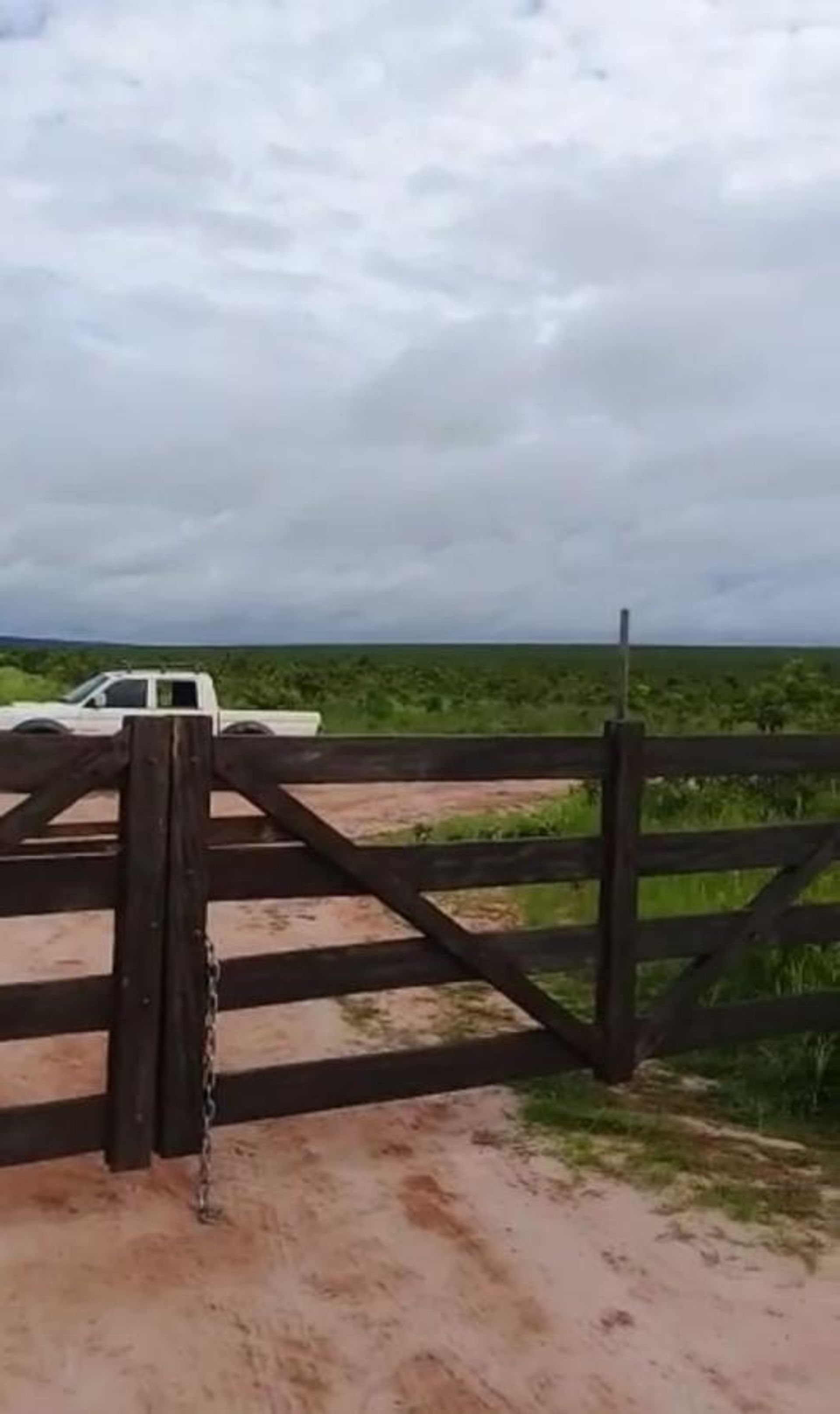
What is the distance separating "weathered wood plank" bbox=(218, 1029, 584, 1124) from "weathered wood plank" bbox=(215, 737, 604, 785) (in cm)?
100

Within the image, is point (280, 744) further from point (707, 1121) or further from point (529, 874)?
point (707, 1121)

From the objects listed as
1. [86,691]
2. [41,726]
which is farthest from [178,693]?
[41,726]

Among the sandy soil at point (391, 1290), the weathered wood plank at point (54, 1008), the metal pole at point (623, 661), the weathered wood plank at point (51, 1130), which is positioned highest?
the metal pole at point (623, 661)

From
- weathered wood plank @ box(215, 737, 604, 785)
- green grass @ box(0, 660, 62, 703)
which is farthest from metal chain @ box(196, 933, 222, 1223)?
green grass @ box(0, 660, 62, 703)

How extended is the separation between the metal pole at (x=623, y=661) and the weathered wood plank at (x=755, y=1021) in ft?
4.20

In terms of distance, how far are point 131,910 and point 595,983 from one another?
1.99 m

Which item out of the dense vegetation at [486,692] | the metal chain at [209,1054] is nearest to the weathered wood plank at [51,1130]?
the metal chain at [209,1054]

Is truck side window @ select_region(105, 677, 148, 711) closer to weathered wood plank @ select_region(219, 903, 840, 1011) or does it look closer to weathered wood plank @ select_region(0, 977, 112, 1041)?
weathered wood plank @ select_region(219, 903, 840, 1011)

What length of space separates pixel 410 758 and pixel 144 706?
49.5 feet

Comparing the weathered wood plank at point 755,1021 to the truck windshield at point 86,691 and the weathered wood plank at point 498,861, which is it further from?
the truck windshield at point 86,691

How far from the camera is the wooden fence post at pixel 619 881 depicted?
18.2 ft

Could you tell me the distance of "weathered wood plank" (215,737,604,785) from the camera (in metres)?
4.84

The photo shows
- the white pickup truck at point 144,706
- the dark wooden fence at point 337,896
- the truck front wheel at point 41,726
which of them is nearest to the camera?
the dark wooden fence at point 337,896

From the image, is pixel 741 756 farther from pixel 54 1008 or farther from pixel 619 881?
pixel 54 1008
